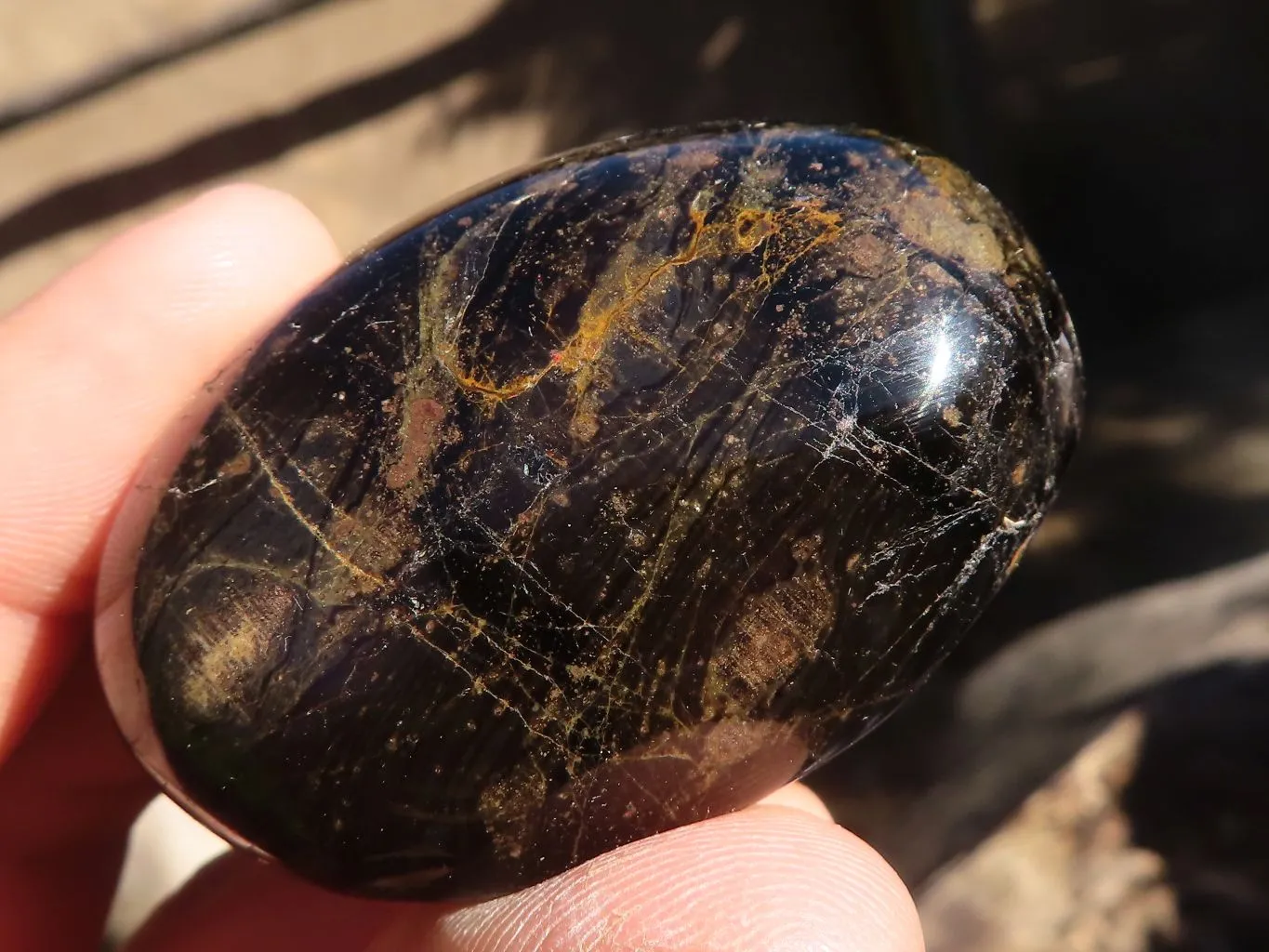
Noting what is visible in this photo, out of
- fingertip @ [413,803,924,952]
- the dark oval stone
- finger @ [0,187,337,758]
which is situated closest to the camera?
the dark oval stone

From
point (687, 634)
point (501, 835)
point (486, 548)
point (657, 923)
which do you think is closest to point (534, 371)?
point (486, 548)

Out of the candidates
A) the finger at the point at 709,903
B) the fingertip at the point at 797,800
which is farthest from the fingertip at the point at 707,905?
the fingertip at the point at 797,800

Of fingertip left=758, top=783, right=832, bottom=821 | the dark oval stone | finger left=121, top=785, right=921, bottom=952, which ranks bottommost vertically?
fingertip left=758, top=783, right=832, bottom=821

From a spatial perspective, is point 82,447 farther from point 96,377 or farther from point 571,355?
point 571,355

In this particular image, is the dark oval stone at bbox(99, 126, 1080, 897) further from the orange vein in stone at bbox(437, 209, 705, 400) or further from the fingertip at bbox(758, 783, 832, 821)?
the fingertip at bbox(758, 783, 832, 821)

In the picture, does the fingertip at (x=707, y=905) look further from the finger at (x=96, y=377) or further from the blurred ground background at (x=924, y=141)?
the blurred ground background at (x=924, y=141)

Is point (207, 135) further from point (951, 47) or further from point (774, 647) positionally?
point (774, 647)

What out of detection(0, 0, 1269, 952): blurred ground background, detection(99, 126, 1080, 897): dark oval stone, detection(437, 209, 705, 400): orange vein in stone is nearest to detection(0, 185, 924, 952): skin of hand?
detection(99, 126, 1080, 897): dark oval stone
